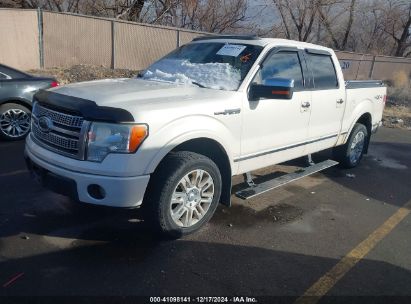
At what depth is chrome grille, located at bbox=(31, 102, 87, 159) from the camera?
3482 mm

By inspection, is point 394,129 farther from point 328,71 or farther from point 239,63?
point 239,63

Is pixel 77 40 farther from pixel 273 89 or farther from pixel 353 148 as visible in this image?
pixel 273 89

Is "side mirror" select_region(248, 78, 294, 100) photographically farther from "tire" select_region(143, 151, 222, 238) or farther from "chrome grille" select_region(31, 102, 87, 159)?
"chrome grille" select_region(31, 102, 87, 159)

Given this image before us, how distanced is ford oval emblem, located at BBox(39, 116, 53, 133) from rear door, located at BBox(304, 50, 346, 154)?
3.20 m

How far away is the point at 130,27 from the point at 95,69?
109 inches

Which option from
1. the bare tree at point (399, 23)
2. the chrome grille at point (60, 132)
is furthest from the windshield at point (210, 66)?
the bare tree at point (399, 23)

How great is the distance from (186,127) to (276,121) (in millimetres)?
1421

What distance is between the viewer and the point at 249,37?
4.95 metres

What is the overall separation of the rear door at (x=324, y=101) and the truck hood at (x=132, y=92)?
167cm

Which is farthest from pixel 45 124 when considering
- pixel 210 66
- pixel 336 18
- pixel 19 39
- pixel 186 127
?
pixel 336 18

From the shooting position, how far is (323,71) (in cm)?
569

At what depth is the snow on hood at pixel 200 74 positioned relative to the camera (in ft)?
14.6

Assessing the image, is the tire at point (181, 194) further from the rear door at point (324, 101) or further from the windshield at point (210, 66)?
the rear door at point (324, 101)

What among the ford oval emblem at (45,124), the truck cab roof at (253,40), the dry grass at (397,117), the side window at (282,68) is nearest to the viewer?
the ford oval emblem at (45,124)
